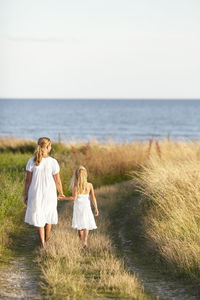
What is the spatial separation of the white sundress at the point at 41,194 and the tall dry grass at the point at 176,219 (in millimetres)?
1599

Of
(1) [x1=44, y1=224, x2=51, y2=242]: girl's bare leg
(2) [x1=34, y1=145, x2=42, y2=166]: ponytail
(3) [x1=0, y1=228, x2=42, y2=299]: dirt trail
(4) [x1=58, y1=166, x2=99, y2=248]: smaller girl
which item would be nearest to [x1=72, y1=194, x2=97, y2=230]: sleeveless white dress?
(4) [x1=58, y1=166, x2=99, y2=248]: smaller girl

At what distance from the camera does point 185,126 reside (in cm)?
7400

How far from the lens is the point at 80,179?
7.17m

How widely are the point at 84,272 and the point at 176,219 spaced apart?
2.01m

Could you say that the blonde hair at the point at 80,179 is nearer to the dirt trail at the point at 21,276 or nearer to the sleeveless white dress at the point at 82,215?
the sleeveless white dress at the point at 82,215

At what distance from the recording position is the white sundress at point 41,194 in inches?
269

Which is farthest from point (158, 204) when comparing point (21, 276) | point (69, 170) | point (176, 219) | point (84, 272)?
point (69, 170)

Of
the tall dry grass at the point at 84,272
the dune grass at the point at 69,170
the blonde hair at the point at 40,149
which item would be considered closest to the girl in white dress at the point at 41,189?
the blonde hair at the point at 40,149

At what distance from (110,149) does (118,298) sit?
12.2 m

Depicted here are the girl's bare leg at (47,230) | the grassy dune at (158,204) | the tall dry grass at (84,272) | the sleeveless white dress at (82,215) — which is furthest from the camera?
the sleeveless white dress at (82,215)

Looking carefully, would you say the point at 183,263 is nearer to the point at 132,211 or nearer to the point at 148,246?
the point at 148,246

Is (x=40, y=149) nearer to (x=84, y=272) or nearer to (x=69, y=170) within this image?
(x=84, y=272)

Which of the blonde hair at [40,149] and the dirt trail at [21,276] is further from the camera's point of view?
the blonde hair at [40,149]

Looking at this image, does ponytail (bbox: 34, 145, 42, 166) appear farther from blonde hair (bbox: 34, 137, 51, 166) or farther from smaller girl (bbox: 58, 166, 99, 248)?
smaller girl (bbox: 58, 166, 99, 248)
